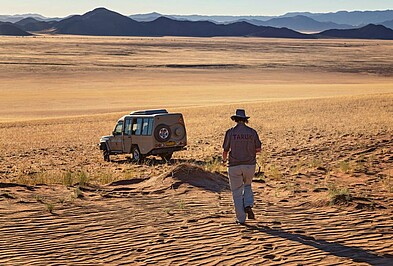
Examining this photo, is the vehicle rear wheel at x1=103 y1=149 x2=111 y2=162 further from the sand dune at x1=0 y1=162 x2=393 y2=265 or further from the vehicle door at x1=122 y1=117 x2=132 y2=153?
the sand dune at x1=0 y1=162 x2=393 y2=265

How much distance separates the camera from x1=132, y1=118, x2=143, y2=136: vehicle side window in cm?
1930

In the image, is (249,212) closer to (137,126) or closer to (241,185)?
(241,185)

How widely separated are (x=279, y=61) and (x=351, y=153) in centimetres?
8247

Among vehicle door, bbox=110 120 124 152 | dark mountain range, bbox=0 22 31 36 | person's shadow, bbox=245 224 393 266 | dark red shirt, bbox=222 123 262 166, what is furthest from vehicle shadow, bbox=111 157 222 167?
dark mountain range, bbox=0 22 31 36

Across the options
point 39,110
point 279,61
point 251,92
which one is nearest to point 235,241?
point 39,110

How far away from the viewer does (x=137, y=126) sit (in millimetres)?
19453

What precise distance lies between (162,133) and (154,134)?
10.1 inches

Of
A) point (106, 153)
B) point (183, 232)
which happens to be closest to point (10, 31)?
point (106, 153)

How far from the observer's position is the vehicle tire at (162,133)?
738 inches

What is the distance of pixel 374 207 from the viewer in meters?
9.53

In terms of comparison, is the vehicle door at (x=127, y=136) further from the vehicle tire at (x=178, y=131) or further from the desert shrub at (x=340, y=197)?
the desert shrub at (x=340, y=197)

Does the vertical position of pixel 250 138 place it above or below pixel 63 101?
above

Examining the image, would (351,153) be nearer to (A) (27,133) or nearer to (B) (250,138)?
(B) (250,138)

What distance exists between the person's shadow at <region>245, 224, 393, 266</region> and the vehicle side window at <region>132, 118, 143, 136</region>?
1114cm
